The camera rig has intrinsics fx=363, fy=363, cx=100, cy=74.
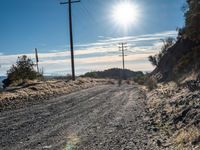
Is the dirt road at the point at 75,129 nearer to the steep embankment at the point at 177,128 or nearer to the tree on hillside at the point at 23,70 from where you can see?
the steep embankment at the point at 177,128

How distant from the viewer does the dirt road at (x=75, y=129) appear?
38.7 feet

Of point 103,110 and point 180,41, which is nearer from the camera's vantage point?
point 103,110

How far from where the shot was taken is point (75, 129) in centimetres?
1467

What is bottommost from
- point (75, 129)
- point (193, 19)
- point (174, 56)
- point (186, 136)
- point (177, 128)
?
point (75, 129)

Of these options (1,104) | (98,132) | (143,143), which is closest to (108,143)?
(143,143)

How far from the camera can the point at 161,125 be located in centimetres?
1461

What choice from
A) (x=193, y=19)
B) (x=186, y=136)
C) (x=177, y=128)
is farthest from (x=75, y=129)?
(x=193, y=19)

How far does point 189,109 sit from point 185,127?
104 inches

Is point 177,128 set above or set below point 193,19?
below

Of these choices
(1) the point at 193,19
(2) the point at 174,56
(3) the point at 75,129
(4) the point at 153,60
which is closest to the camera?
(3) the point at 75,129

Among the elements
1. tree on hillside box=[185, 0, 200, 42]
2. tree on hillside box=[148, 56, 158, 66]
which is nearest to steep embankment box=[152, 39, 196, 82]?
tree on hillside box=[185, 0, 200, 42]

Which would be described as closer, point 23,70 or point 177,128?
point 177,128

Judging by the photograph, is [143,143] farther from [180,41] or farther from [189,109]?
[180,41]

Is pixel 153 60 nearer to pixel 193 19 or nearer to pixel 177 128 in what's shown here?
pixel 193 19
